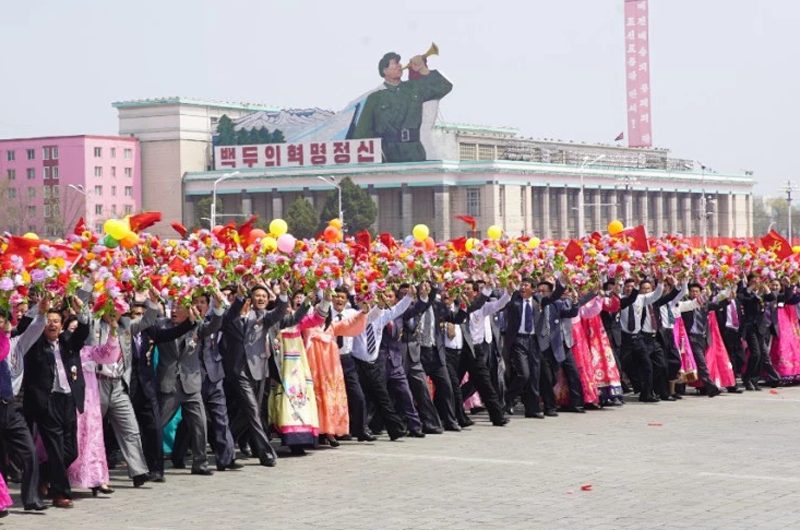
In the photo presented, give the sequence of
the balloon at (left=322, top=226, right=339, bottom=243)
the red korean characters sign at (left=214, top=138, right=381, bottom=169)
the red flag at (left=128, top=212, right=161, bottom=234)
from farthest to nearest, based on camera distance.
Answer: the red korean characters sign at (left=214, top=138, right=381, bottom=169), the balloon at (left=322, top=226, right=339, bottom=243), the red flag at (left=128, top=212, right=161, bottom=234)

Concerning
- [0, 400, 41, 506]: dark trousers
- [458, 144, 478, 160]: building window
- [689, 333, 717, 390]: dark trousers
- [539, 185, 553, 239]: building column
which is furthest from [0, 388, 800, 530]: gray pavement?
[458, 144, 478, 160]: building window

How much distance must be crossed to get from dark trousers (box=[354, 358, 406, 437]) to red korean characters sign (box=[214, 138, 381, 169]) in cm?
8685

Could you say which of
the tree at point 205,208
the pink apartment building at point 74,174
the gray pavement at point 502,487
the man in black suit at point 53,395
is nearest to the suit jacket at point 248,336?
the gray pavement at point 502,487

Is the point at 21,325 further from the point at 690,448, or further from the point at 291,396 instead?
the point at 690,448

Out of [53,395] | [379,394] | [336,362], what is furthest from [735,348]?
[53,395]

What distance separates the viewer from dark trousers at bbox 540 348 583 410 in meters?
16.4

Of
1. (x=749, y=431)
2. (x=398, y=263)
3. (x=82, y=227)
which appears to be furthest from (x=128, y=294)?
(x=749, y=431)

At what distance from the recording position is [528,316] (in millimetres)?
16031

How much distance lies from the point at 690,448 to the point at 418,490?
10.4 feet

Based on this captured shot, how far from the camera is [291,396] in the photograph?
13.1 m

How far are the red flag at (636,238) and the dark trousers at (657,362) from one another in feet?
3.25

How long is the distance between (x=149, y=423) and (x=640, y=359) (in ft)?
24.7

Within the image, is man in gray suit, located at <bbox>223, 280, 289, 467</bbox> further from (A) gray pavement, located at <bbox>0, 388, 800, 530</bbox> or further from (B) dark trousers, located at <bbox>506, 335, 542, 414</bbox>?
(B) dark trousers, located at <bbox>506, 335, 542, 414</bbox>

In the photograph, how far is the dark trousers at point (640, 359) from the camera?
17625 millimetres
